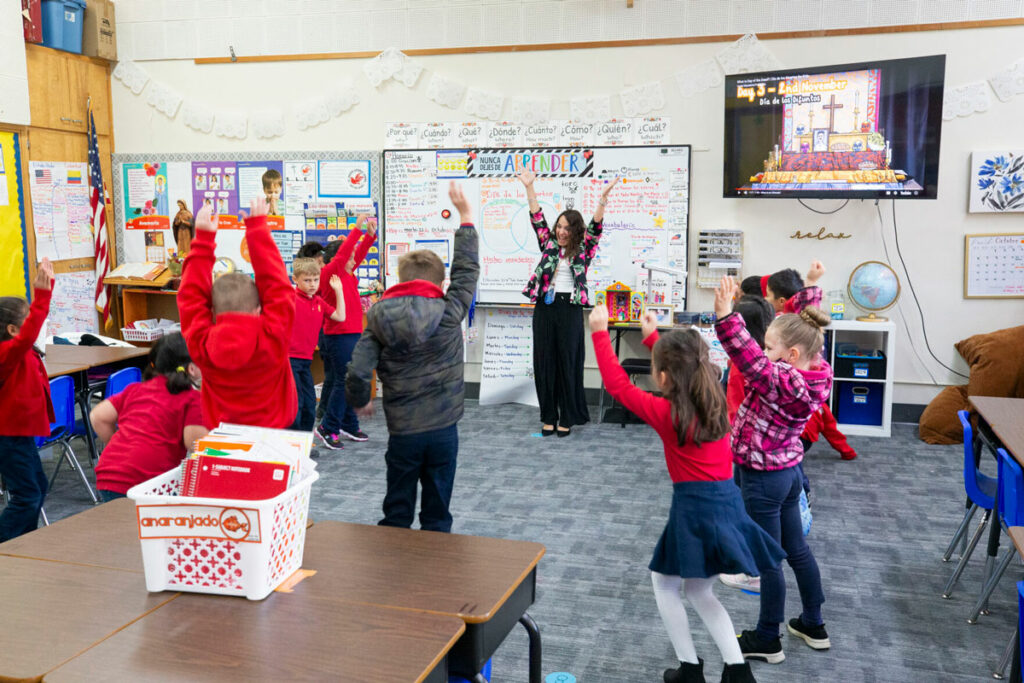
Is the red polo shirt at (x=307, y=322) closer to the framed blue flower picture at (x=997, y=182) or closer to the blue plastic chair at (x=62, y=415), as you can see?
the blue plastic chair at (x=62, y=415)

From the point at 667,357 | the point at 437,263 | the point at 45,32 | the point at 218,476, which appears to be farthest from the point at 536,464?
the point at 45,32

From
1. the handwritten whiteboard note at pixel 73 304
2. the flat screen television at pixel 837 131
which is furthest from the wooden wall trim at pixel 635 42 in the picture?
the handwritten whiteboard note at pixel 73 304

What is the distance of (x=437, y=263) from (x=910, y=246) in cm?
431

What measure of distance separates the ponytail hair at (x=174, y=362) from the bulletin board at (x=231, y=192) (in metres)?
3.86

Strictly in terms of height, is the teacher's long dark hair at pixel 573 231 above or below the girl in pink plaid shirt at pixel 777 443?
above

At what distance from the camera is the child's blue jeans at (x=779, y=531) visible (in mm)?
2764

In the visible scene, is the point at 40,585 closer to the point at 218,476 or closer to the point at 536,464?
the point at 218,476

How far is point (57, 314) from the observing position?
23.3 ft

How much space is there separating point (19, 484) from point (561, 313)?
345cm

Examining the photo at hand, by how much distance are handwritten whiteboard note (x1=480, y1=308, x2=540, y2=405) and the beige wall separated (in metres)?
0.24

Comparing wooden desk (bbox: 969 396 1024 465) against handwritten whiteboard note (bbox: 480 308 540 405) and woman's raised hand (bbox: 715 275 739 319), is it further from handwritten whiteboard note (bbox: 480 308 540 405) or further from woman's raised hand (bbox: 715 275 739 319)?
handwritten whiteboard note (bbox: 480 308 540 405)

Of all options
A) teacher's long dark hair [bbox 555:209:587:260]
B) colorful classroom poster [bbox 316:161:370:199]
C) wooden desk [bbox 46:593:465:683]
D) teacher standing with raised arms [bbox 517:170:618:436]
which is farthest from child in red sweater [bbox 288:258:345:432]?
wooden desk [bbox 46:593:465:683]

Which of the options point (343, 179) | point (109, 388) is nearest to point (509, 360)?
point (343, 179)

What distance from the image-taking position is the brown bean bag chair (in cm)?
546
